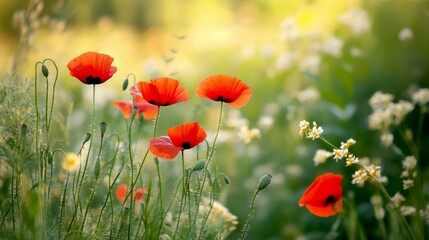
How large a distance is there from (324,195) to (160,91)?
1.67ft

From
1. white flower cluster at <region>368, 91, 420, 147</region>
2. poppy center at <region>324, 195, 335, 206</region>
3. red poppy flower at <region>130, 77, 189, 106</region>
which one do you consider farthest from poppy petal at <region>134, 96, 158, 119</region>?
white flower cluster at <region>368, 91, 420, 147</region>

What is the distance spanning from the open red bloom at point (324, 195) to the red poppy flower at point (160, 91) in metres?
0.41

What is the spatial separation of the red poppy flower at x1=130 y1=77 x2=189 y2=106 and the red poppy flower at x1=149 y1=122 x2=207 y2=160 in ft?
0.27

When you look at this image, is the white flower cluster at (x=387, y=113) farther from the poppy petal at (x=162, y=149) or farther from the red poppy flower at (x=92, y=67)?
the red poppy flower at (x=92, y=67)

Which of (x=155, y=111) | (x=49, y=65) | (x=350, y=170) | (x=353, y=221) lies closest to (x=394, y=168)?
(x=350, y=170)

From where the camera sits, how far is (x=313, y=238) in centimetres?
259

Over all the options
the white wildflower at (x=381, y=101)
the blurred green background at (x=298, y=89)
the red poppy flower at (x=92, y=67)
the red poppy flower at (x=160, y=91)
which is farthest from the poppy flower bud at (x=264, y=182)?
the white wildflower at (x=381, y=101)

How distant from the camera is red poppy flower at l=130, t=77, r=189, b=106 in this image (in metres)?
1.47

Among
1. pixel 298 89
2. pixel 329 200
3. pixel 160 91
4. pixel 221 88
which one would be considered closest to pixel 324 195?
pixel 329 200

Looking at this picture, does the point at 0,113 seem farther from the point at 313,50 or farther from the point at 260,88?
the point at 260,88

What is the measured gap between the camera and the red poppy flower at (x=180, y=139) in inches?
56.9

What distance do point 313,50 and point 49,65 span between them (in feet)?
4.21

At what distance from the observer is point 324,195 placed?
66.0 inches

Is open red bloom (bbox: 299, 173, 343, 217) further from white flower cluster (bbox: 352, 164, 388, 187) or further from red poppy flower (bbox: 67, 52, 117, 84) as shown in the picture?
red poppy flower (bbox: 67, 52, 117, 84)
